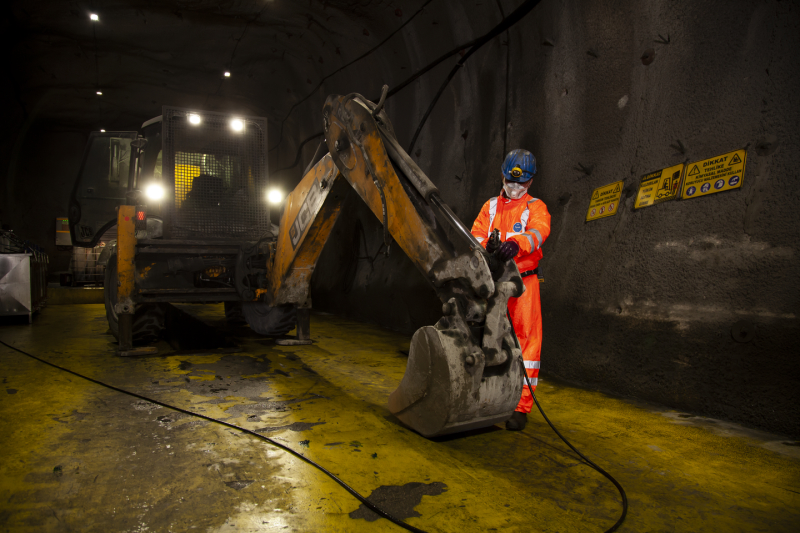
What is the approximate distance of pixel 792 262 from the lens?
2.79 meters

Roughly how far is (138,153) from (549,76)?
15.0 feet

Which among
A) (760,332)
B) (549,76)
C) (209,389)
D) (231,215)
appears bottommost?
(209,389)

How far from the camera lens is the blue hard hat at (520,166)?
310cm

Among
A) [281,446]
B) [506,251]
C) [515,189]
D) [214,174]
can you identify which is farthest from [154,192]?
[506,251]

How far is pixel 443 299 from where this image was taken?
8.54ft

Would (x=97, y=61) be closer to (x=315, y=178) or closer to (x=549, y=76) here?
(x=315, y=178)

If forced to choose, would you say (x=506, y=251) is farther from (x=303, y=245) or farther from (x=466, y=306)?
(x=303, y=245)

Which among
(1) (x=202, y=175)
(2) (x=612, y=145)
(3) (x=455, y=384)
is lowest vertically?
(3) (x=455, y=384)

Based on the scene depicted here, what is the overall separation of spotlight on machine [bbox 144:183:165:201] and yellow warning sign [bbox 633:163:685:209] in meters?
4.77

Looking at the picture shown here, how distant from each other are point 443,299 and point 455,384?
0.50 m

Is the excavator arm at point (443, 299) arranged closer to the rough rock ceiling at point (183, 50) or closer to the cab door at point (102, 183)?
the rough rock ceiling at point (183, 50)

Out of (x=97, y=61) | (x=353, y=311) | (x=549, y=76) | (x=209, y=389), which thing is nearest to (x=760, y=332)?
(x=549, y=76)

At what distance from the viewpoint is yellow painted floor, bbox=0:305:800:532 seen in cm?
182

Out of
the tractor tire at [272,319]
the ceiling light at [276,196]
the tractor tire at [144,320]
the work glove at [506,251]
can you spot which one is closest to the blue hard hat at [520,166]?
the work glove at [506,251]
